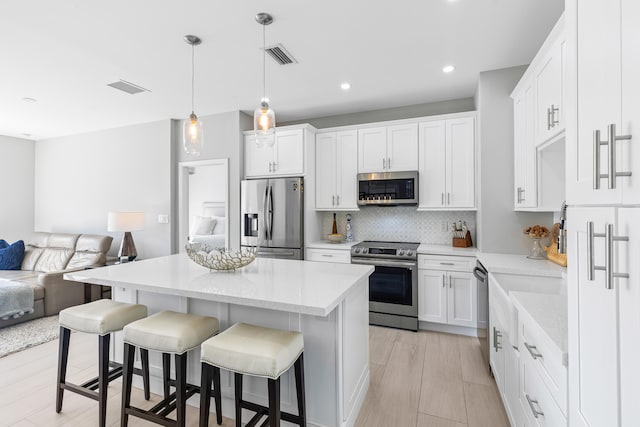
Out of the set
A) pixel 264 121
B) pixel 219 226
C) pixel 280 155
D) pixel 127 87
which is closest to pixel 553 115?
pixel 264 121

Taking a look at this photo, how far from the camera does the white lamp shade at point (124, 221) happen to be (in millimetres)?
4219

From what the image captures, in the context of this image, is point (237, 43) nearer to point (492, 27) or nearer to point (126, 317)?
point (492, 27)

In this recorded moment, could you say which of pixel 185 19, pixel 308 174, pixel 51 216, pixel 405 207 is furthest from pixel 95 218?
pixel 405 207

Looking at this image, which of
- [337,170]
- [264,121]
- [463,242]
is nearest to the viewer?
[264,121]

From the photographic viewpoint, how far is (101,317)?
188cm

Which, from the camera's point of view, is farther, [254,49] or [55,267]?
[55,267]

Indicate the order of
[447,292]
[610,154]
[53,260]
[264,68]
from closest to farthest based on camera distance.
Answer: [610,154] < [264,68] < [447,292] < [53,260]

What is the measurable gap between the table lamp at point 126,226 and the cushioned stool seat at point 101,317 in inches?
101

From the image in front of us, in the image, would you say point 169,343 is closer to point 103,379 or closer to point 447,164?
point 103,379

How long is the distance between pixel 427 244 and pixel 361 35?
259cm

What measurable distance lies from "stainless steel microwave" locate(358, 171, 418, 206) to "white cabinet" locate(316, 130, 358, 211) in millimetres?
145

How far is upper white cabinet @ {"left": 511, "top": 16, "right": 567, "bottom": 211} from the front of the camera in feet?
6.30

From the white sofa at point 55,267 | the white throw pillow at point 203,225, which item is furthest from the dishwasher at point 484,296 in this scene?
the white sofa at point 55,267

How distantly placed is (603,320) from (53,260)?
6.37 m
